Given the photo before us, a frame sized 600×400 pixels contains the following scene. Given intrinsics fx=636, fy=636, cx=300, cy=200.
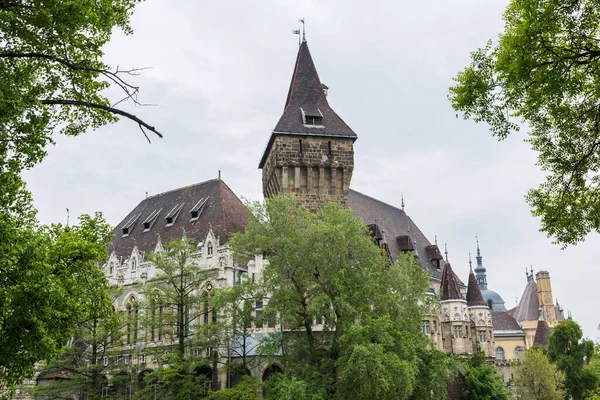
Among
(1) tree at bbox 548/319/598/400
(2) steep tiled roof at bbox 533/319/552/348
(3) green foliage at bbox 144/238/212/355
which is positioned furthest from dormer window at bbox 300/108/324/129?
(2) steep tiled roof at bbox 533/319/552/348

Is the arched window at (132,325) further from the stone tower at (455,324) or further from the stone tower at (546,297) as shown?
the stone tower at (546,297)

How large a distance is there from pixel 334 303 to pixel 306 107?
16817 millimetres

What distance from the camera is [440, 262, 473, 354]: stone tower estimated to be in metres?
48.0

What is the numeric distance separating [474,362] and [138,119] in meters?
35.1

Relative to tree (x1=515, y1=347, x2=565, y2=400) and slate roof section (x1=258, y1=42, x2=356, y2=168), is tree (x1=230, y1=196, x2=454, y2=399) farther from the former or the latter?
tree (x1=515, y1=347, x2=565, y2=400)

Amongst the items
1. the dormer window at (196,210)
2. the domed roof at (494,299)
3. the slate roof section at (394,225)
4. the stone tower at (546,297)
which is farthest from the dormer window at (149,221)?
the stone tower at (546,297)

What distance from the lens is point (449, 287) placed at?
162ft

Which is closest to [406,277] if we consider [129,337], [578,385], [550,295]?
[129,337]

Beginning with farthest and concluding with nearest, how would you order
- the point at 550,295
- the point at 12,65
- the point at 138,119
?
the point at 550,295 → the point at 12,65 → the point at 138,119

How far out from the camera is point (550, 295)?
312 ft

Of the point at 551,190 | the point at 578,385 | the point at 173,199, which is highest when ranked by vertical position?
the point at 173,199

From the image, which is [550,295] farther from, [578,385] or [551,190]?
[551,190]

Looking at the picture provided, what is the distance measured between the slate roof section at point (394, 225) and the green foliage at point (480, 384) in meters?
10.3

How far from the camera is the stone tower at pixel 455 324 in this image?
4800cm
